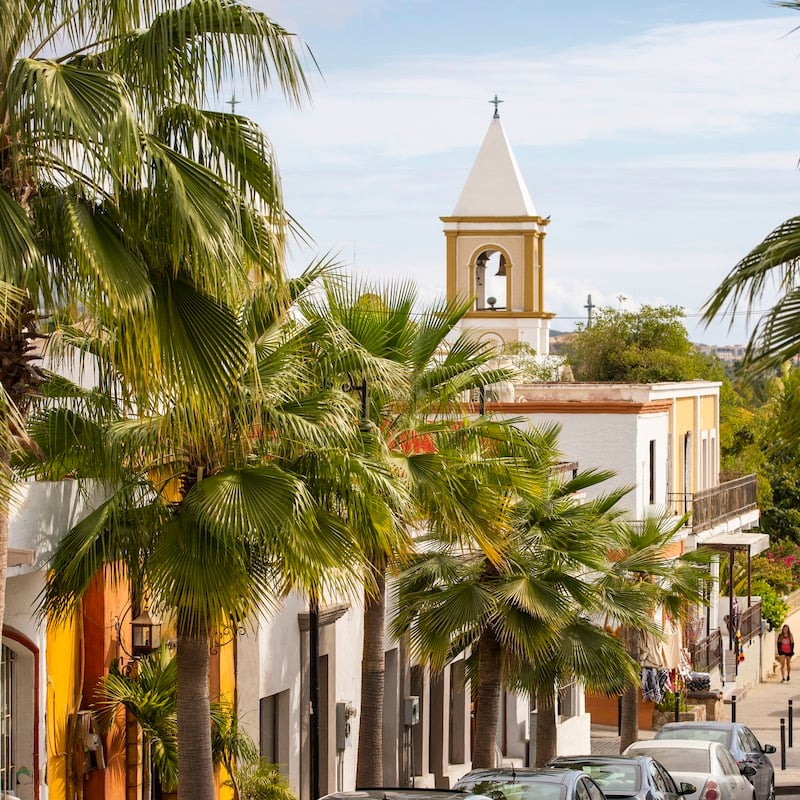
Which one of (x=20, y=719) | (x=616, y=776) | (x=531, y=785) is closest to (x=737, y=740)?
(x=616, y=776)

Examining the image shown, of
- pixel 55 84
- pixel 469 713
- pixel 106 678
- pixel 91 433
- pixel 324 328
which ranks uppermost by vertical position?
pixel 55 84

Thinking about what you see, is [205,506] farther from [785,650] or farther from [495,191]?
[495,191]

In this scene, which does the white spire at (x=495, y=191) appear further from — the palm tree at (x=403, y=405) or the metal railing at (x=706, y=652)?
the palm tree at (x=403, y=405)

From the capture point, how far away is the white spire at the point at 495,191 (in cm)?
6372

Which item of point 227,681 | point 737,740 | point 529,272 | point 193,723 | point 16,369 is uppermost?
point 529,272

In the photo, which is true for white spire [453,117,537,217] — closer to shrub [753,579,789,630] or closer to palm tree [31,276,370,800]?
shrub [753,579,789,630]

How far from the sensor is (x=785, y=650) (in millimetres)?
46750

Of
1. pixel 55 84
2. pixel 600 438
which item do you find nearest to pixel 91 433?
pixel 55 84

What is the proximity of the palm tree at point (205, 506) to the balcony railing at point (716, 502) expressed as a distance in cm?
2548

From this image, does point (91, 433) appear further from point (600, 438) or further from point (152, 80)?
point (600, 438)

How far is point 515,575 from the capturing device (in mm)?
19781

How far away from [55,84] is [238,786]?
11006 mm

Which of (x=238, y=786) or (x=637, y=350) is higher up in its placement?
(x=637, y=350)

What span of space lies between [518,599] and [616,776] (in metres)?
2.98
